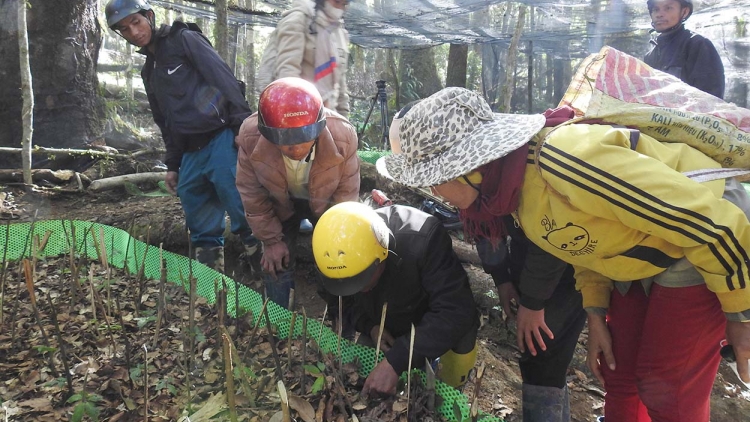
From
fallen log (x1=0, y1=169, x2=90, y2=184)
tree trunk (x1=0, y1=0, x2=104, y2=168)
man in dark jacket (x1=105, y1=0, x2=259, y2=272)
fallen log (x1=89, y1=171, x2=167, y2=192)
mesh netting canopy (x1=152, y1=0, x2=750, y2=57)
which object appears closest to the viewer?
→ man in dark jacket (x1=105, y1=0, x2=259, y2=272)

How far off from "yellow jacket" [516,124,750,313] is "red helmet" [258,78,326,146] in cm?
133

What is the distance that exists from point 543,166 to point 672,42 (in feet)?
12.2

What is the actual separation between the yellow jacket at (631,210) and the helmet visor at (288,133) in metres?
1.32

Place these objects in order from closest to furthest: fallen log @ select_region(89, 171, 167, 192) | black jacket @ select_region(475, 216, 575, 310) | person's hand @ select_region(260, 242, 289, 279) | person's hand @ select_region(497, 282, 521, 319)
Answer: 1. black jacket @ select_region(475, 216, 575, 310)
2. person's hand @ select_region(497, 282, 521, 319)
3. person's hand @ select_region(260, 242, 289, 279)
4. fallen log @ select_region(89, 171, 167, 192)

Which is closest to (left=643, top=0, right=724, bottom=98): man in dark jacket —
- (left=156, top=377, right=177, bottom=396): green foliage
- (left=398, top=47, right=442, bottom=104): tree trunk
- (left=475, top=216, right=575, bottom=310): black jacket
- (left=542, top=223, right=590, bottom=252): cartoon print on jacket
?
(left=475, top=216, right=575, bottom=310): black jacket

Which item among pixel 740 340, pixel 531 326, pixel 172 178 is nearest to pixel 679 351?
pixel 740 340

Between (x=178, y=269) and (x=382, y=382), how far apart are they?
6.18 ft

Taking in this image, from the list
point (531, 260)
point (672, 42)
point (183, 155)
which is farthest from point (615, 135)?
point (672, 42)

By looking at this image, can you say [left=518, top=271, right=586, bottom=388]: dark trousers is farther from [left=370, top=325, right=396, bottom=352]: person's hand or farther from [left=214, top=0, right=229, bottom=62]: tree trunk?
[left=214, top=0, right=229, bottom=62]: tree trunk

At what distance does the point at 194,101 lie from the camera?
356cm

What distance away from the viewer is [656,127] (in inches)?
64.7

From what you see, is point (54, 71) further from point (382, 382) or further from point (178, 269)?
point (382, 382)

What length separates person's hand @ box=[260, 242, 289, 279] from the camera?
3.17 metres

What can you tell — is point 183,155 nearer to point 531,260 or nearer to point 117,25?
point 117,25
